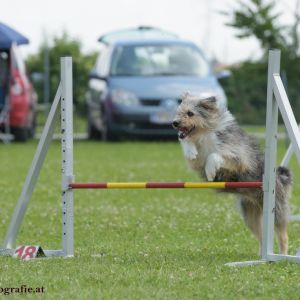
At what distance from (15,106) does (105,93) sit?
1.86 m

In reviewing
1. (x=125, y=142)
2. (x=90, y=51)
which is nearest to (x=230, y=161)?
(x=125, y=142)

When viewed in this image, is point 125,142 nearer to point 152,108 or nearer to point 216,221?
point 152,108

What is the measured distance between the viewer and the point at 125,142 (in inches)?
838

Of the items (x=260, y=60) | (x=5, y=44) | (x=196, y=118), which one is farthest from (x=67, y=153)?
(x=260, y=60)

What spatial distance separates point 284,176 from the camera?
770 centimetres

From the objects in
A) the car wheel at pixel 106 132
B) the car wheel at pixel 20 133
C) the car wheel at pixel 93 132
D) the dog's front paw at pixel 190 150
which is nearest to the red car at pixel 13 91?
the car wheel at pixel 20 133

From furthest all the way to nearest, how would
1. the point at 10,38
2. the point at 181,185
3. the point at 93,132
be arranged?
the point at 93,132
the point at 10,38
the point at 181,185

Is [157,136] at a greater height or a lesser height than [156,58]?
lesser

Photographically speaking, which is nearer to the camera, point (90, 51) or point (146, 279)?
point (146, 279)

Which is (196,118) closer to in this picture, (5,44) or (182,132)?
(182,132)

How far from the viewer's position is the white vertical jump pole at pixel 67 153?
7203 millimetres

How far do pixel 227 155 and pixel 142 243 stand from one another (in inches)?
47.6

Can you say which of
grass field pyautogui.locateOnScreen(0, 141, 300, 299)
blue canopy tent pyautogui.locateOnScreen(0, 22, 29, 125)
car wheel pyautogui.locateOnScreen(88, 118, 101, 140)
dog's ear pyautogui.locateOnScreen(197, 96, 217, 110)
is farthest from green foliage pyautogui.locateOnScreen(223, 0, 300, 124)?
dog's ear pyautogui.locateOnScreen(197, 96, 217, 110)

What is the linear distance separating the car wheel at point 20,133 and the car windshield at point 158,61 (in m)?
2.48
